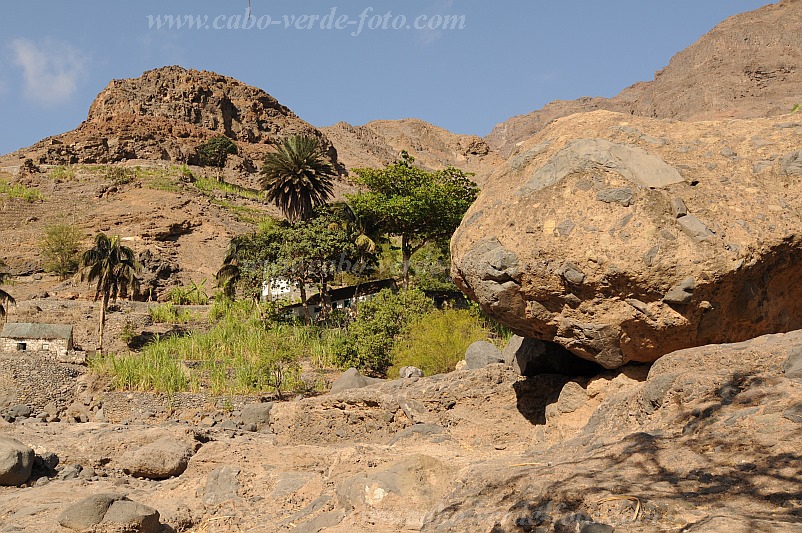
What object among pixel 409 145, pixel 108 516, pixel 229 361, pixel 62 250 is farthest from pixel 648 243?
pixel 409 145

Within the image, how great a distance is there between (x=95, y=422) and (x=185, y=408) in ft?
7.34

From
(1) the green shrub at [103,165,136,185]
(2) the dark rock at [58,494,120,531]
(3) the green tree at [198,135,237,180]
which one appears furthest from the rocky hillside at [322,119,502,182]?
(2) the dark rock at [58,494,120,531]

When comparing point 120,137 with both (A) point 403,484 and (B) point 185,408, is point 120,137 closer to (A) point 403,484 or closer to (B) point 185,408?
(B) point 185,408

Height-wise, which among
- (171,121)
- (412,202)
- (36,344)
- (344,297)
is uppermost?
(171,121)

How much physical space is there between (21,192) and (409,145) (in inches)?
3302

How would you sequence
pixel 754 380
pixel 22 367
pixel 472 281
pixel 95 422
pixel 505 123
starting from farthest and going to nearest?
pixel 505 123 < pixel 22 367 < pixel 95 422 < pixel 472 281 < pixel 754 380

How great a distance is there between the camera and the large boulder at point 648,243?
5102mm

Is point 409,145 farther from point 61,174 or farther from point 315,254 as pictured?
point 315,254

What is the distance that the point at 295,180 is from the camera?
26859mm

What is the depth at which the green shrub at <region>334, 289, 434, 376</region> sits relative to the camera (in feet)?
58.6

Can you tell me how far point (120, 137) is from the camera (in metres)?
65.6

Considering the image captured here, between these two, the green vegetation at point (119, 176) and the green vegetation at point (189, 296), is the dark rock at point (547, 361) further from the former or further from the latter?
the green vegetation at point (119, 176)

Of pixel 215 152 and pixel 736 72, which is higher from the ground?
pixel 736 72

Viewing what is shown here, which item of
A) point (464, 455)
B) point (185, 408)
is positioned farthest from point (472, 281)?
point (185, 408)
